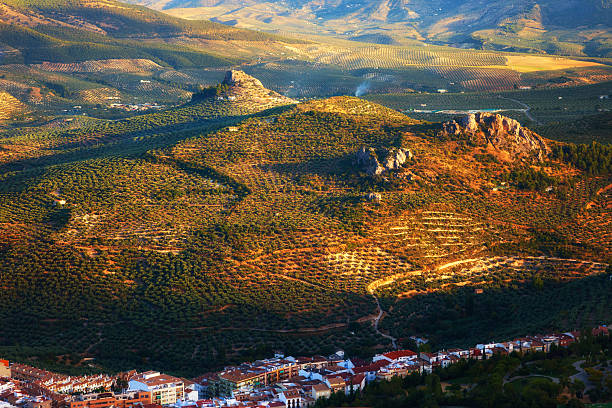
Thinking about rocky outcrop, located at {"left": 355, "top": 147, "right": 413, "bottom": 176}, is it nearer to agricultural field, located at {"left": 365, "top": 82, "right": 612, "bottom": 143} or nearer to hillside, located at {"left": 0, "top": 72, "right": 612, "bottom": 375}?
hillside, located at {"left": 0, "top": 72, "right": 612, "bottom": 375}

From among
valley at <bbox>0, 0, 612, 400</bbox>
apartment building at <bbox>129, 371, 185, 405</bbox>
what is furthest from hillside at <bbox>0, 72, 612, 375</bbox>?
apartment building at <bbox>129, 371, 185, 405</bbox>

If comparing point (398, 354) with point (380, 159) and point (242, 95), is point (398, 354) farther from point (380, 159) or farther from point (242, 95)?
point (242, 95)

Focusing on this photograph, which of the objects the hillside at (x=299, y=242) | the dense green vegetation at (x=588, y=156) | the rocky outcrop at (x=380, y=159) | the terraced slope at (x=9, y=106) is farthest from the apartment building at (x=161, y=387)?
the terraced slope at (x=9, y=106)

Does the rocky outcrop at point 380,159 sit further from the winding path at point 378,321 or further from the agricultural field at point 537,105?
the agricultural field at point 537,105

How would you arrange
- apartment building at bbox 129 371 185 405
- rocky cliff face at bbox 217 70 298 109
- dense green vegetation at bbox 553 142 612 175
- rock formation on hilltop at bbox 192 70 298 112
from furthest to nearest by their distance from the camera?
rocky cliff face at bbox 217 70 298 109 → rock formation on hilltop at bbox 192 70 298 112 → dense green vegetation at bbox 553 142 612 175 → apartment building at bbox 129 371 185 405

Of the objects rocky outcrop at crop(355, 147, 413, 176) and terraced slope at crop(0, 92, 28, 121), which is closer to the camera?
rocky outcrop at crop(355, 147, 413, 176)

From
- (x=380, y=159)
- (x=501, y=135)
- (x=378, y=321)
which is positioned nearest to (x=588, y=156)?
(x=501, y=135)
